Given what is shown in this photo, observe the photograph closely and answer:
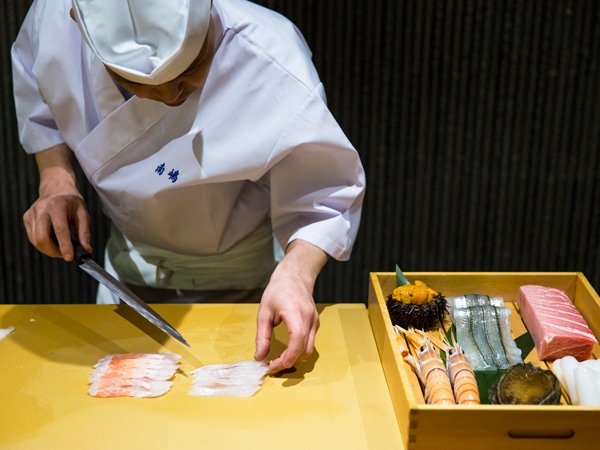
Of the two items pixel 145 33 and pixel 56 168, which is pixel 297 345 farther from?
pixel 56 168

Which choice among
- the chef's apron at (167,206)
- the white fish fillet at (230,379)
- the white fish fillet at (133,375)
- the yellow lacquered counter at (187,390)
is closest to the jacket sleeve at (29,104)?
the chef's apron at (167,206)

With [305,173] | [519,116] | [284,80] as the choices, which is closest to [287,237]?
[305,173]

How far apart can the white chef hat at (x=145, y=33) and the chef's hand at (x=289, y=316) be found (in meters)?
0.49

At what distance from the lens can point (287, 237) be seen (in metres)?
1.93

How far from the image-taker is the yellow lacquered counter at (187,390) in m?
1.36

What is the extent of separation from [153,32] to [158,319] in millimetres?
602

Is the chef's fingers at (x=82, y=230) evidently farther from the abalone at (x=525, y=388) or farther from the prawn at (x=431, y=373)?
the abalone at (x=525, y=388)

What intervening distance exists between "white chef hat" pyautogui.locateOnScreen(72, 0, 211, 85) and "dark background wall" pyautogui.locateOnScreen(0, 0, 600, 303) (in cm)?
156

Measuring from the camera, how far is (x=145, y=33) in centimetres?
148

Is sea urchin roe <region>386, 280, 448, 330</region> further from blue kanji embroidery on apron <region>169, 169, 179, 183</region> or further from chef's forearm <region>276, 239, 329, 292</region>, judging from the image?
blue kanji embroidery on apron <region>169, 169, 179, 183</region>

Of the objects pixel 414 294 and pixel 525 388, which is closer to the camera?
pixel 525 388

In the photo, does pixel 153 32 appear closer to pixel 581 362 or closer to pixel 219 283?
pixel 219 283

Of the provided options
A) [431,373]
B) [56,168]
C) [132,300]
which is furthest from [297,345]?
[56,168]

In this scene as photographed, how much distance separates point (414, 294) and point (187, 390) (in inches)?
22.1
